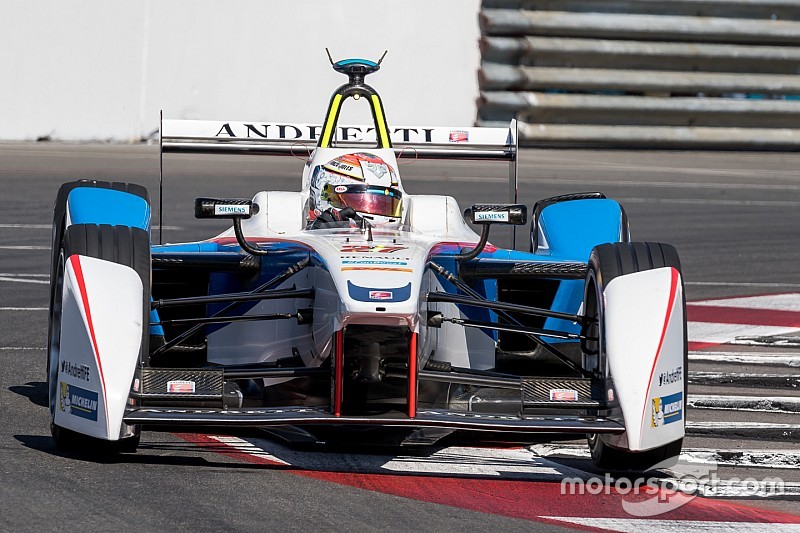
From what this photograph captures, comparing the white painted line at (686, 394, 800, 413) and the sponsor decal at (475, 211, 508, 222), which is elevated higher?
the sponsor decal at (475, 211, 508, 222)

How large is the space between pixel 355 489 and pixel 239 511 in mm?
546

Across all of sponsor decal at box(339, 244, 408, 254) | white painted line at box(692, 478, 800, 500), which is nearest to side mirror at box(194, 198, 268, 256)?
sponsor decal at box(339, 244, 408, 254)

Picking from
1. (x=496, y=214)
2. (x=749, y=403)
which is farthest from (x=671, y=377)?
(x=749, y=403)

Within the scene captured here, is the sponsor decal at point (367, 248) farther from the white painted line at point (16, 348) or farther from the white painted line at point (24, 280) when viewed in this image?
the white painted line at point (24, 280)

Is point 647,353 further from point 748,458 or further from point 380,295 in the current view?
point 380,295

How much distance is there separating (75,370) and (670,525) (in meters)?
2.36

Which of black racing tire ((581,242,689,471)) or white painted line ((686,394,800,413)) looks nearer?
black racing tire ((581,242,689,471))

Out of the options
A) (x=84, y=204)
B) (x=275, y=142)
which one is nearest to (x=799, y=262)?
(x=275, y=142)

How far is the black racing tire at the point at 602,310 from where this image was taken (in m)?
5.64

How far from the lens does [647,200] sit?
670 inches

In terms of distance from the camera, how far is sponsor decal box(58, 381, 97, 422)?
211 inches

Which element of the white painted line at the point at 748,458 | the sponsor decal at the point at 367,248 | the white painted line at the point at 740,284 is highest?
the sponsor decal at the point at 367,248

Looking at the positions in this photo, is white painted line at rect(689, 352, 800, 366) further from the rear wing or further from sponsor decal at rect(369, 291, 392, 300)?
sponsor decal at rect(369, 291, 392, 300)

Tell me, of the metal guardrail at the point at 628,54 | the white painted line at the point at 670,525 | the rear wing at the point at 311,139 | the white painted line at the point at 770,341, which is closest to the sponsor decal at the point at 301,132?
the rear wing at the point at 311,139
